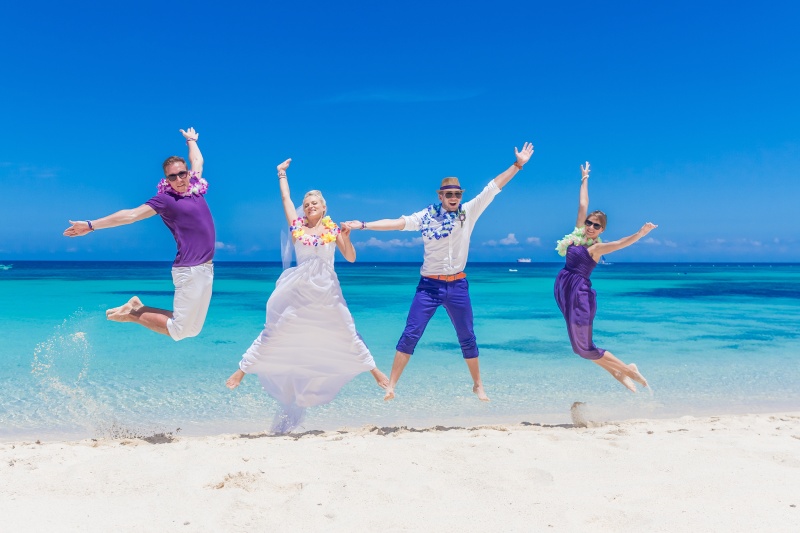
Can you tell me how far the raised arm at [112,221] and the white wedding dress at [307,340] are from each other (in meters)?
1.37

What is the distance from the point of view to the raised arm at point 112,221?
5.04 m

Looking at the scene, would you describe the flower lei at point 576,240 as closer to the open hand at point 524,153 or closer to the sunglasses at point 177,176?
the open hand at point 524,153

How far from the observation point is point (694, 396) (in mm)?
8359

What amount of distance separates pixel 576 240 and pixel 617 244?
47 cm

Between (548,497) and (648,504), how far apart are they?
0.64m

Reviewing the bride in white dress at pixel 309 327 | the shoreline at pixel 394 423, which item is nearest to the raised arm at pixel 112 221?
the bride in white dress at pixel 309 327

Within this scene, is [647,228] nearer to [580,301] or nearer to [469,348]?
[580,301]

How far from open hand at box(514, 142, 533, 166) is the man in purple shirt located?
310 cm

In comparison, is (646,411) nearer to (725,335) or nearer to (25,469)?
(25,469)

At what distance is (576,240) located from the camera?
Answer: 6.25 m

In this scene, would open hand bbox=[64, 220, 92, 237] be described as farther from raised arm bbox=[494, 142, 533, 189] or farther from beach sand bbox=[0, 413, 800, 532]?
raised arm bbox=[494, 142, 533, 189]

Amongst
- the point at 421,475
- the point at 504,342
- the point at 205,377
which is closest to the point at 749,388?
the point at 504,342

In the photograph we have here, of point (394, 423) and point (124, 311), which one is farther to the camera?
point (394, 423)

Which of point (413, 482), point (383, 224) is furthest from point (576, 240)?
point (413, 482)
